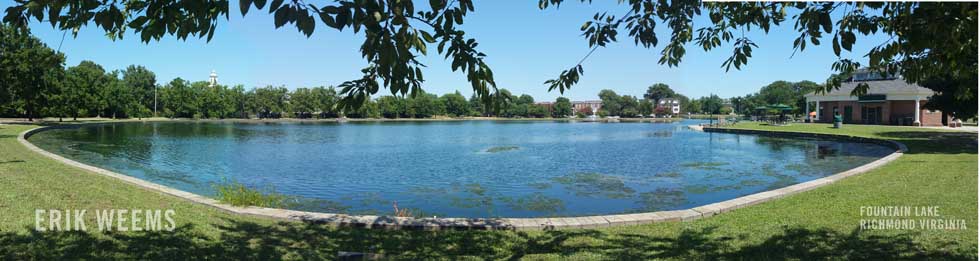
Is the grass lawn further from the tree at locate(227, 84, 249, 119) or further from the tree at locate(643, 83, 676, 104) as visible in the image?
the tree at locate(643, 83, 676, 104)

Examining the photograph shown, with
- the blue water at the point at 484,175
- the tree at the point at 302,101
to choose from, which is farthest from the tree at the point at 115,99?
the blue water at the point at 484,175

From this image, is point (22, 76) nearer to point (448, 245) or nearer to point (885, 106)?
point (448, 245)

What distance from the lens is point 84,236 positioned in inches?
209

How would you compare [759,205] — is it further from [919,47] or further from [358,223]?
[358,223]

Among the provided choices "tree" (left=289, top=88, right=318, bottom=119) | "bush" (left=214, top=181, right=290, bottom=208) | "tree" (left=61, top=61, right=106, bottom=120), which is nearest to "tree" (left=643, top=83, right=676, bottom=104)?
"tree" (left=289, top=88, right=318, bottom=119)

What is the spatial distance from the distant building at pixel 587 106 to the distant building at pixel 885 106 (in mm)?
101613

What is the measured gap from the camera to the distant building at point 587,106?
497 feet

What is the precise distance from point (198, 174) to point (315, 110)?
84.7 metres

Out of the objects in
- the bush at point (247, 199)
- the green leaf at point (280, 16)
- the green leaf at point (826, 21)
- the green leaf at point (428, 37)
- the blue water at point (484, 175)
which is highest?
the green leaf at point (826, 21)

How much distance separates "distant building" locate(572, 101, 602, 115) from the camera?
5963 inches

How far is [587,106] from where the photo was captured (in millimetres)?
159500

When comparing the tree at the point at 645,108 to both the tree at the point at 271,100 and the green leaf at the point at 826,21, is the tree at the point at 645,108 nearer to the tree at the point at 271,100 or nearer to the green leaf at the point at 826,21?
the tree at the point at 271,100

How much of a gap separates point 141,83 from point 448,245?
103m

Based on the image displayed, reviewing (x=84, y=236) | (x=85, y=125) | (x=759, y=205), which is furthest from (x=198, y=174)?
(x=85, y=125)
